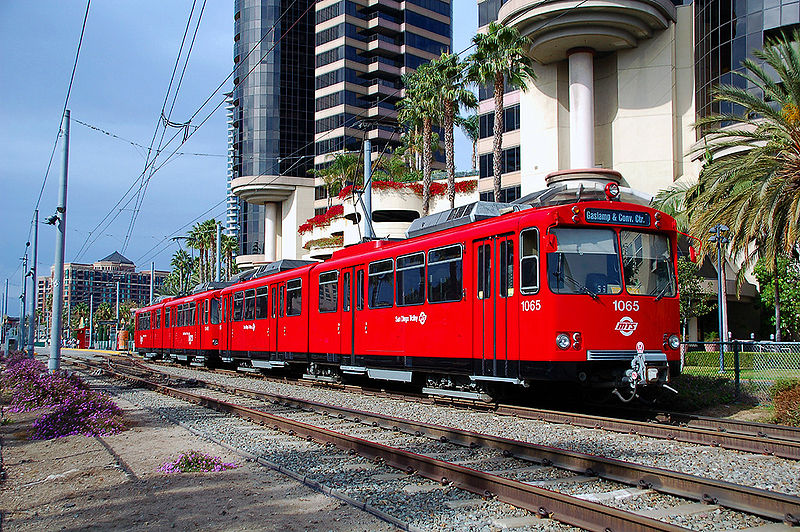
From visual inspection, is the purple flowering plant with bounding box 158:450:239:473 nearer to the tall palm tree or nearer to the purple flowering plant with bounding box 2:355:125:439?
the purple flowering plant with bounding box 2:355:125:439

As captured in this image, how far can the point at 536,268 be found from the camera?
11703 millimetres

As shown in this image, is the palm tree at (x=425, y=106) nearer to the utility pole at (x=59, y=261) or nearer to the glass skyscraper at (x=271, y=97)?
the utility pole at (x=59, y=261)

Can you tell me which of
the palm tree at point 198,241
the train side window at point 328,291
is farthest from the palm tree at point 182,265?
the train side window at point 328,291

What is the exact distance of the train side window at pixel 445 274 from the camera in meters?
13.6

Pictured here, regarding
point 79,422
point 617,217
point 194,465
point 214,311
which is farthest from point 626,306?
point 214,311

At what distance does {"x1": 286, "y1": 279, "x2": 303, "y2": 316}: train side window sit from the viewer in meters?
21.3

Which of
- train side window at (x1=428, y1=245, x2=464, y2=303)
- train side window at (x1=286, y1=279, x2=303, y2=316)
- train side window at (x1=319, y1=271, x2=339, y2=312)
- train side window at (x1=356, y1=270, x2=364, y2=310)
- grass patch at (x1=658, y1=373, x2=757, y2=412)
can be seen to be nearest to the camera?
train side window at (x1=428, y1=245, x2=464, y2=303)

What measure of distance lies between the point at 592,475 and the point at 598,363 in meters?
4.12

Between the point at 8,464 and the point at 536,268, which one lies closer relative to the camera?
the point at 8,464

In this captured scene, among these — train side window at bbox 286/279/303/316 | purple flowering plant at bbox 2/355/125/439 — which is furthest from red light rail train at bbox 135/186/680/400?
purple flowering plant at bbox 2/355/125/439

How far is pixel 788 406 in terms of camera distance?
11719 mm

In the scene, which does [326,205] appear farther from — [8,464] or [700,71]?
[8,464]

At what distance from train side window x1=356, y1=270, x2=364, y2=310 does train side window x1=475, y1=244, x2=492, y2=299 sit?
16.1ft

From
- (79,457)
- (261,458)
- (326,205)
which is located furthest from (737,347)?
(326,205)
